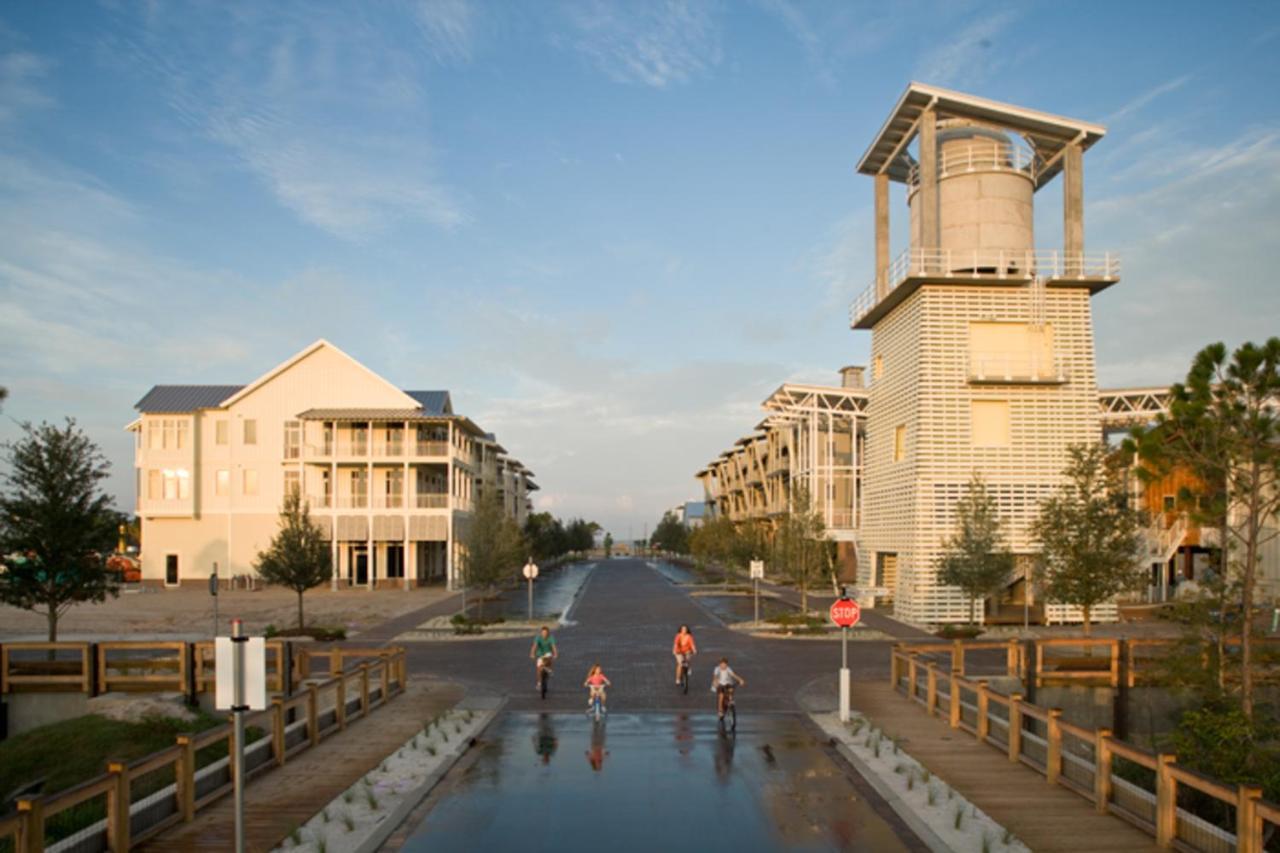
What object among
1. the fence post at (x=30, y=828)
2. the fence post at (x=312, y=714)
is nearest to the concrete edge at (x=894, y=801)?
the fence post at (x=312, y=714)

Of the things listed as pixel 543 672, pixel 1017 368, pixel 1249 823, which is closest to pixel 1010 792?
pixel 1249 823

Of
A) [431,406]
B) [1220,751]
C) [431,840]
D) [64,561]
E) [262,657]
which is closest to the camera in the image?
Result: [262,657]

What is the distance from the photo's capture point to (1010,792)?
12.2 m

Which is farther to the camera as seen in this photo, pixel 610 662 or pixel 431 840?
pixel 610 662

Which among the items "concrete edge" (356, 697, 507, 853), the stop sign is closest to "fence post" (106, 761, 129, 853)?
"concrete edge" (356, 697, 507, 853)

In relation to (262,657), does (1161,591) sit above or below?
below

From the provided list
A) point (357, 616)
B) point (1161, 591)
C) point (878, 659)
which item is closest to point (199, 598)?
point (357, 616)

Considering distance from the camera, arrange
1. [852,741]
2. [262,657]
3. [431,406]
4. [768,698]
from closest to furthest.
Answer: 1. [262,657]
2. [852,741]
3. [768,698]
4. [431,406]

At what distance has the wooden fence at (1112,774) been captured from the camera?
905cm

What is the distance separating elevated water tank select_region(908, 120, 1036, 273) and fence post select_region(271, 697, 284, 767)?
28.1 meters

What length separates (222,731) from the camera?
12117mm

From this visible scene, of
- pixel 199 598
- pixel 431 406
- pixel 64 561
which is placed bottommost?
pixel 199 598

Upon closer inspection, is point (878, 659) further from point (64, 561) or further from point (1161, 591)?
point (1161, 591)

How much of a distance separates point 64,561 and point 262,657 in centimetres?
2146
